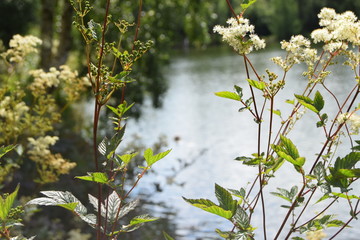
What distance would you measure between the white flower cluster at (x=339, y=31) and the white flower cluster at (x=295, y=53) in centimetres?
4

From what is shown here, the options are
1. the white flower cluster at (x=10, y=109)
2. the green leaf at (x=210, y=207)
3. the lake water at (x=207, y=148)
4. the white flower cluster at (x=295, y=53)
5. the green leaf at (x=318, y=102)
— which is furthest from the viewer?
the lake water at (x=207, y=148)

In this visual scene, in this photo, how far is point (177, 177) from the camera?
6406 mm

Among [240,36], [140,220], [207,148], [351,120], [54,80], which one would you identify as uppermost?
[207,148]

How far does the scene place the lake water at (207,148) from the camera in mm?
5123

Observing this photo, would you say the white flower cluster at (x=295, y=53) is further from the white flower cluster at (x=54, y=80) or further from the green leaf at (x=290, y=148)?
the white flower cluster at (x=54, y=80)

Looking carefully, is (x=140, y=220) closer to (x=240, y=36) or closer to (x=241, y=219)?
(x=241, y=219)

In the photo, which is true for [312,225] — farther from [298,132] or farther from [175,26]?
[298,132]

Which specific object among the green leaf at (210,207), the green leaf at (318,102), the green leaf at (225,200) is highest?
A: the green leaf at (318,102)

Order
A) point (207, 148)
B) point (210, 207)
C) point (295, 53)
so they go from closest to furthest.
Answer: point (210, 207)
point (295, 53)
point (207, 148)

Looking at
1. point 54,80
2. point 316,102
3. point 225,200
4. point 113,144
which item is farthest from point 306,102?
point 54,80

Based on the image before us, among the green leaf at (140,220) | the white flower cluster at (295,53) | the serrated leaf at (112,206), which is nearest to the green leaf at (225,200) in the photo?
the green leaf at (140,220)

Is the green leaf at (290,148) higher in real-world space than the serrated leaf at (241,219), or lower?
higher

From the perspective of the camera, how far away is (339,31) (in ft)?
4.58

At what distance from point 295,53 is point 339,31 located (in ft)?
0.49
